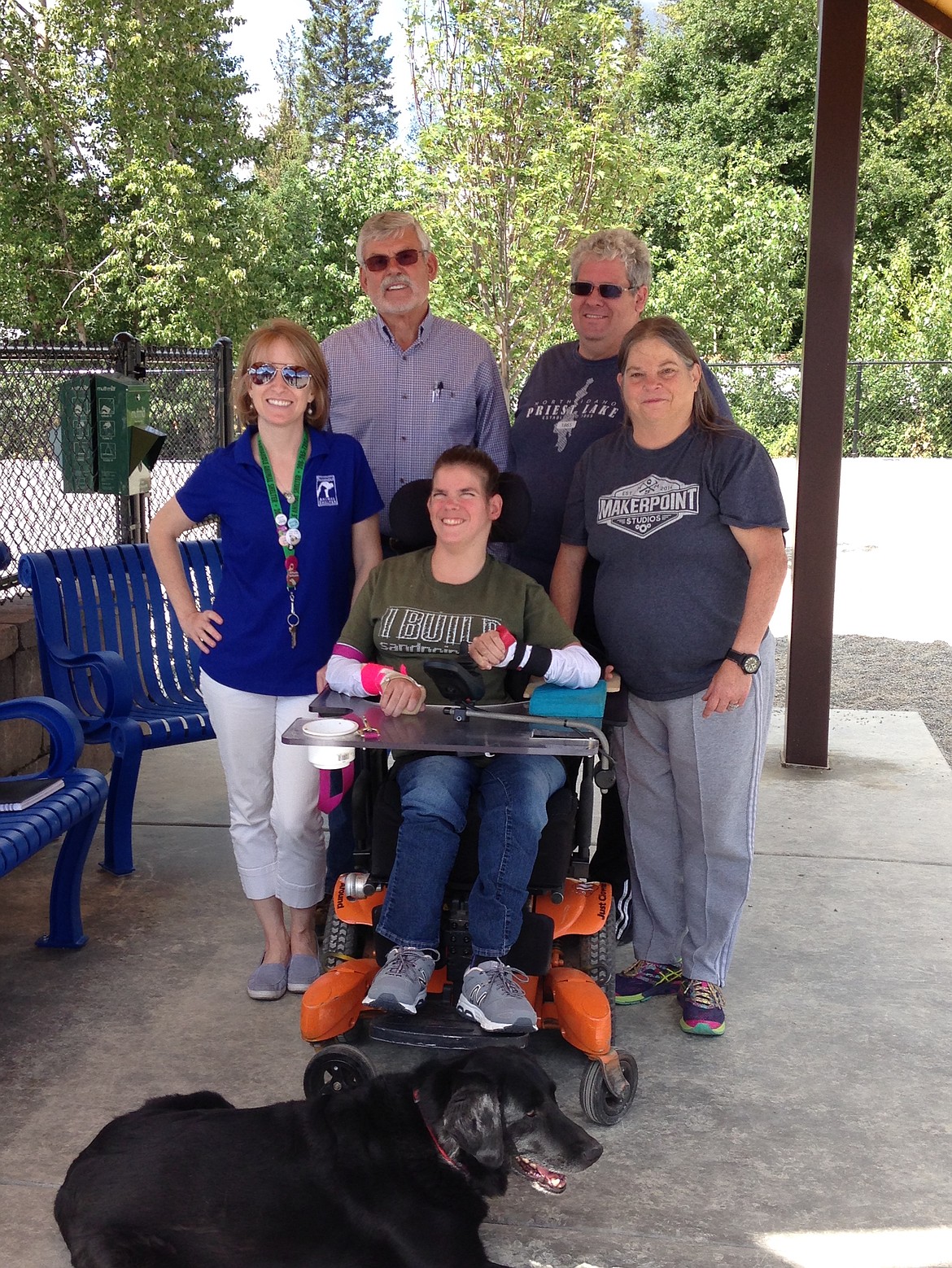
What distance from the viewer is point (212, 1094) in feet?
9.02

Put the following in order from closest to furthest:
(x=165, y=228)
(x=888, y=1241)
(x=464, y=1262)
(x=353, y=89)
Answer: (x=464, y=1262), (x=888, y=1241), (x=165, y=228), (x=353, y=89)

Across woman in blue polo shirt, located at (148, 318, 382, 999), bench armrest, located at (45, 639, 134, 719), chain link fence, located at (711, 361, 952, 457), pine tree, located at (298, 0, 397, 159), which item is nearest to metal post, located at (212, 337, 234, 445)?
bench armrest, located at (45, 639, 134, 719)

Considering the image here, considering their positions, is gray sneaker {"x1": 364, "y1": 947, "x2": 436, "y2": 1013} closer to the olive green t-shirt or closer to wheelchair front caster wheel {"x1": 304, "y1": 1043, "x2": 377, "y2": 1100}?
wheelchair front caster wheel {"x1": 304, "y1": 1043, "x2": 377, "y2": 1100}

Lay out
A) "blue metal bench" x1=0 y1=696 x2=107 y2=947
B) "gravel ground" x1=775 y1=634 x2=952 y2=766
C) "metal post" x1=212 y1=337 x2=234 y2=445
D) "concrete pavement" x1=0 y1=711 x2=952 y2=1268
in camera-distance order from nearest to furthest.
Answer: "concrete pavement" x1=0 y1=711 x2=952 y2=1268 < "blue metal bench" x1=0 y1=696 x2=107 y2=947 < "metal post" x1=212 y1=337 x2=234 y2=445 < "gravel ground" x1=775 y1=634 x2=952 y2=766

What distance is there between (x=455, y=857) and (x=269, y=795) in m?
0.76

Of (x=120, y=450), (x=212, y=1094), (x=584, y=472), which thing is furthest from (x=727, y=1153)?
(x=120, y=450)

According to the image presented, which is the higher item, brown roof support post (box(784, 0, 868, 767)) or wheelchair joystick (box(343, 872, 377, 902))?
brown roof support post (box(784, 0, 868, 767))

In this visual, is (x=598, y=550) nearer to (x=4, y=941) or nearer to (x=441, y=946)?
(x=441, y=946)

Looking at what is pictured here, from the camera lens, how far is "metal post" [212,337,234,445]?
6469 mm

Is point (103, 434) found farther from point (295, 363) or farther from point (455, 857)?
point (455, 857)

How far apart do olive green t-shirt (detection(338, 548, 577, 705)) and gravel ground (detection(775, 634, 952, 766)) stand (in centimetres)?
398

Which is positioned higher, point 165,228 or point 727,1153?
point 165,228

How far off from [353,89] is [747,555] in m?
53.3

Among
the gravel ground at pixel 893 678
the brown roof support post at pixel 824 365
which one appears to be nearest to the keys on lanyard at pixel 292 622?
the brown roof support post at pixel 824 365
